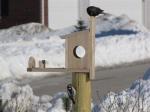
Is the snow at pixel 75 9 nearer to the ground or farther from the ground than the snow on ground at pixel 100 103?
farther from the ground

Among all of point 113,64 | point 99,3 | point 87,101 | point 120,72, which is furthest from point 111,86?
point 99,3

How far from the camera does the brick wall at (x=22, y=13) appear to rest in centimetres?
2895

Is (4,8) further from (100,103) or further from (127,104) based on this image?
(127,104)

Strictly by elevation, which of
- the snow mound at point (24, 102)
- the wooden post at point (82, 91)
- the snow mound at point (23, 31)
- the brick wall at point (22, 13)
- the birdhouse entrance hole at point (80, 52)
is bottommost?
the snow mound at point (24, 102)

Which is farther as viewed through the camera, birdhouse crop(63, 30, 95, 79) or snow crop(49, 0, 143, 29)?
snow crop(49, 0, 143, 29)

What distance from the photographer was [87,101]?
18.2ft

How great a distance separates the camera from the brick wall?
28953 mm

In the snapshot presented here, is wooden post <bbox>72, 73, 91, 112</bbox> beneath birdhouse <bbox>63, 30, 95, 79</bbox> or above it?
beneath

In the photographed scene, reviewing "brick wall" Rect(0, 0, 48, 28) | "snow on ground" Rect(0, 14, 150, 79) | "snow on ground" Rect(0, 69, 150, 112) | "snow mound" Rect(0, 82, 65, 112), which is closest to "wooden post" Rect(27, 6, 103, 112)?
"snow on ground" Rect(0, 69, 150, 112)

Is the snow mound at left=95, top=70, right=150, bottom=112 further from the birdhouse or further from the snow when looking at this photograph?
the snow

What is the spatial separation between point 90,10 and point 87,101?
0.81 m

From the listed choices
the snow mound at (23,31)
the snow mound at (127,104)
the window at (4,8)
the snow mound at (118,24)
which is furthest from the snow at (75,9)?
the snow mound at (127,104)

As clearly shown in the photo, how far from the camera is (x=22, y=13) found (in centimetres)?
2961

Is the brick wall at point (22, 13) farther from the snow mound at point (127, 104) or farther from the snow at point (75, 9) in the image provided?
the snow mound at point (127, 104)
